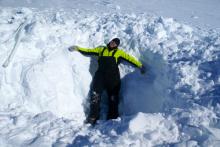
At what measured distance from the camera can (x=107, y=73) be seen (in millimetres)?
7023

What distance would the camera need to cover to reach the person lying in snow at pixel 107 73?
693 cm

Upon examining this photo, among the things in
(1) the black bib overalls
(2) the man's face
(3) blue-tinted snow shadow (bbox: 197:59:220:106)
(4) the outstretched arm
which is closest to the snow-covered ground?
(3) blue-tinted snow shadow (bbox: 197:59:220:106)

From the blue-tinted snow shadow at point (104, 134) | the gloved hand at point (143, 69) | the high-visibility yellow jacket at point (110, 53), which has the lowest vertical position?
the blue-tinted snow shadow at point (104, 134)

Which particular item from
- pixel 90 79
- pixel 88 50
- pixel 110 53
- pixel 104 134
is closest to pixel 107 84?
pixel 90 79

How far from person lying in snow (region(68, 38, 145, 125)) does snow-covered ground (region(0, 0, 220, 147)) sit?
0.31m

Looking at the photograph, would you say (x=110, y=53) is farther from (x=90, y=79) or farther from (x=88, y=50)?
(x=90, y=79)

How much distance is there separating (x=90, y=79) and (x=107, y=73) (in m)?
0.62

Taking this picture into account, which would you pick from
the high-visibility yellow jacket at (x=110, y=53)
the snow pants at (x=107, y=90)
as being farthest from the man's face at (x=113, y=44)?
the snow pants at (x=107, y=90)

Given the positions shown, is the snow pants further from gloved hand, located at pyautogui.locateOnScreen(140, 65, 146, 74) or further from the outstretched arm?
gloved hand, located at pyautogui.locateOnScreen(140, 65, 146, 74)

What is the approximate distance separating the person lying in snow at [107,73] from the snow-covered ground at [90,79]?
1.03 ft

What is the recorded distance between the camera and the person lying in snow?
6926 mm

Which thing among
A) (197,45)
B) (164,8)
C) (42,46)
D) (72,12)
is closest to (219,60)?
(197,45)

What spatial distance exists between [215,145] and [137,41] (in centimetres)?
352

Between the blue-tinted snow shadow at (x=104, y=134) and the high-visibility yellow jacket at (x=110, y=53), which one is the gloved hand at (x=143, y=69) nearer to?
the high-visibility yellow jacket at (x=110, y=53)
